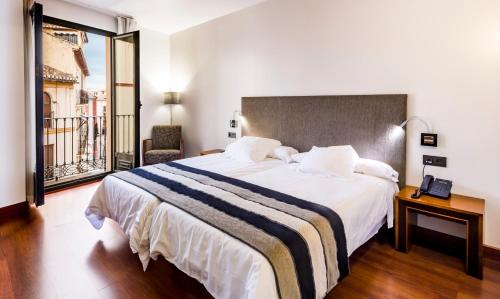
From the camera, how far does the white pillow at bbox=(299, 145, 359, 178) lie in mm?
2512

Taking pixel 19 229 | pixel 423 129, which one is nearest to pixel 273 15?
pixel 423 129

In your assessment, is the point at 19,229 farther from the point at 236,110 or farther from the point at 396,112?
the point at 396,112

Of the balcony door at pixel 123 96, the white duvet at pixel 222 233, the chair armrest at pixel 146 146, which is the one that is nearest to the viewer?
the white duvet at pixel 222 233

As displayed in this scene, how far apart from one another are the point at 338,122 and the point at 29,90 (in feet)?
11.5

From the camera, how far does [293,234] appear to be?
1442 mm

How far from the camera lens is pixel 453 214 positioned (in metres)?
2.11

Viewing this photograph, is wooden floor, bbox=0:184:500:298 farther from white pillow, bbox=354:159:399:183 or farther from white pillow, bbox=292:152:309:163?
white pillow, bbox=292:152:309:163

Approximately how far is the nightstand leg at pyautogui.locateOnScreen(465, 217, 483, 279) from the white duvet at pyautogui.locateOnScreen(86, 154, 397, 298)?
1.90ft

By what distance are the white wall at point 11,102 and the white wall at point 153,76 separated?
1.90m

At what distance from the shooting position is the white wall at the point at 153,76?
16.1 feet

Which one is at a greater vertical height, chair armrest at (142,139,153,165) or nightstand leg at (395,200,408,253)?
chair armrest at (142,139,153,165)

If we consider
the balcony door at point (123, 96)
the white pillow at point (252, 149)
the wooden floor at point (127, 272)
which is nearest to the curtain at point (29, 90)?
the wooden floor at point (127, 272)

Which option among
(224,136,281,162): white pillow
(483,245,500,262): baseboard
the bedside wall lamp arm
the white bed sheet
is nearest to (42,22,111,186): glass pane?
the white bed sheet

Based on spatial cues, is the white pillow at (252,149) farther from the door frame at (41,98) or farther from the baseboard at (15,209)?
the baseboard at (15,209)
